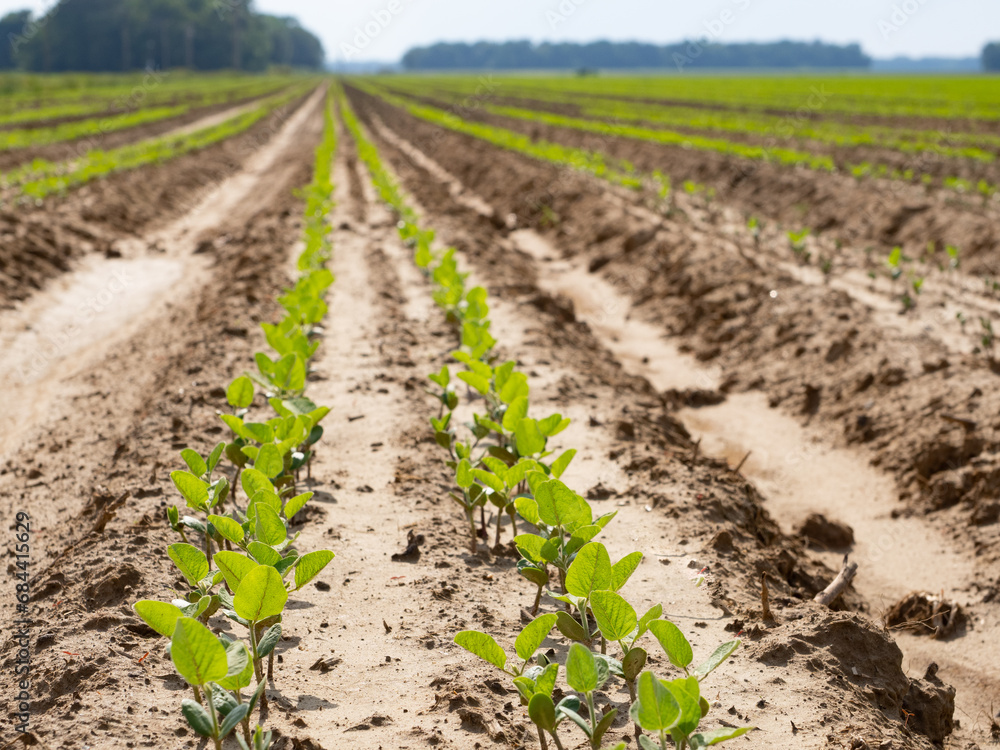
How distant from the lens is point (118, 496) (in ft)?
12.2

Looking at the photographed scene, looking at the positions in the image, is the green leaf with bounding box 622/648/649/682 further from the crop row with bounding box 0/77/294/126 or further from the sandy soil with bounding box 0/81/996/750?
the crop row with bounding box 0/77/294/126

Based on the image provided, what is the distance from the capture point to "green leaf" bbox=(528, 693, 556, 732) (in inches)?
79.0

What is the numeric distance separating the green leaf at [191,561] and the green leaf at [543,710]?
110cm

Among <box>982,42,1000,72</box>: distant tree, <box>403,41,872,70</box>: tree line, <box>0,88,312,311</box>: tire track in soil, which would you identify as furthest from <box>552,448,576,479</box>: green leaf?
<box>982,42,1000,72</box>: distant tree

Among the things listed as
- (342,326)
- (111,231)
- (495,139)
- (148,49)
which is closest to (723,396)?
(342,326)

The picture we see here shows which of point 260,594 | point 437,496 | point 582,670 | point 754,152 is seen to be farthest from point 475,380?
point 754,152

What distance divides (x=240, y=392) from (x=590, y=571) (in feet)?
7.02

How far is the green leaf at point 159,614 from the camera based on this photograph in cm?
200

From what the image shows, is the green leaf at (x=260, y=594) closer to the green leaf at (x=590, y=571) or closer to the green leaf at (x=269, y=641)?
the green leaf at (x=269, y=641)

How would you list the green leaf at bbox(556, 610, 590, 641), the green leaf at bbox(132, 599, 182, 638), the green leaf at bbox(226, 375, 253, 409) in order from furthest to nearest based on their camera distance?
the green leaf at bbox(226, 375, 253, 409) → the green leaf at bbox(556, 610, 590, 641) → the green leaf at bbox(132, 599, 182, 638)

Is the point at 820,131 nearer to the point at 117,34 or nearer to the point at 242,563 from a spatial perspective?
the point at 242,563

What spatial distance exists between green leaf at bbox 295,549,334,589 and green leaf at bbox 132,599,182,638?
→ 15.9 inches

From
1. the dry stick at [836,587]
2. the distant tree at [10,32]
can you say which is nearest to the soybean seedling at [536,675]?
the dry stick at [836,587]

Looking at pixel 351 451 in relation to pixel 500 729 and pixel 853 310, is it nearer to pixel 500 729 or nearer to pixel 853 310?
pixel 500 729
